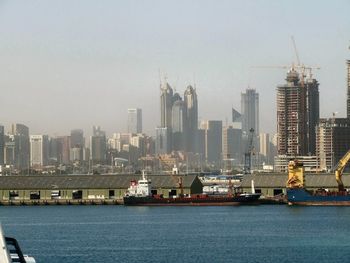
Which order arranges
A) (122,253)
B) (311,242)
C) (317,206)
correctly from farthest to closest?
(317,206)
(311,242)
(122,253)

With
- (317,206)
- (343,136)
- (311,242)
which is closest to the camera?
(311,242)

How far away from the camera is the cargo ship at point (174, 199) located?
261 feet

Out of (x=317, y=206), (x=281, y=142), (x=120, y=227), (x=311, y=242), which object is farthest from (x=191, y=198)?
(x=281, y=142)

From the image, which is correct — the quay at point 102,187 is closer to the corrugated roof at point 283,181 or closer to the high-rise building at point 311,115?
the corrugated roof at point 283,181

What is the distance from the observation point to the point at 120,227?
165ft

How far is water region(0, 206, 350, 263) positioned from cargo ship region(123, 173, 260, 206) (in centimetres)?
1051

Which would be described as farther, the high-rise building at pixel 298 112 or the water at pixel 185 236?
the high-rise building at pixel 298 112

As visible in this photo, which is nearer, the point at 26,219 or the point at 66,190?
the point at 26,219

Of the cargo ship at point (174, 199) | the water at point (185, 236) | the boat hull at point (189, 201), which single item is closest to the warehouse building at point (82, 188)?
the cargo ship at point (174, 199)

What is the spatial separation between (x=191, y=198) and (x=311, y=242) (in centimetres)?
4167

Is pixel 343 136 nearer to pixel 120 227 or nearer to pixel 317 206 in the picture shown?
pixel 317 206

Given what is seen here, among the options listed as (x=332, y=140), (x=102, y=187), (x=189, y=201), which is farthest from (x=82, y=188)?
(x=332, y=140)

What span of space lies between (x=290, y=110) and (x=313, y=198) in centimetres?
11761

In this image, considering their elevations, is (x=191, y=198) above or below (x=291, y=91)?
below
